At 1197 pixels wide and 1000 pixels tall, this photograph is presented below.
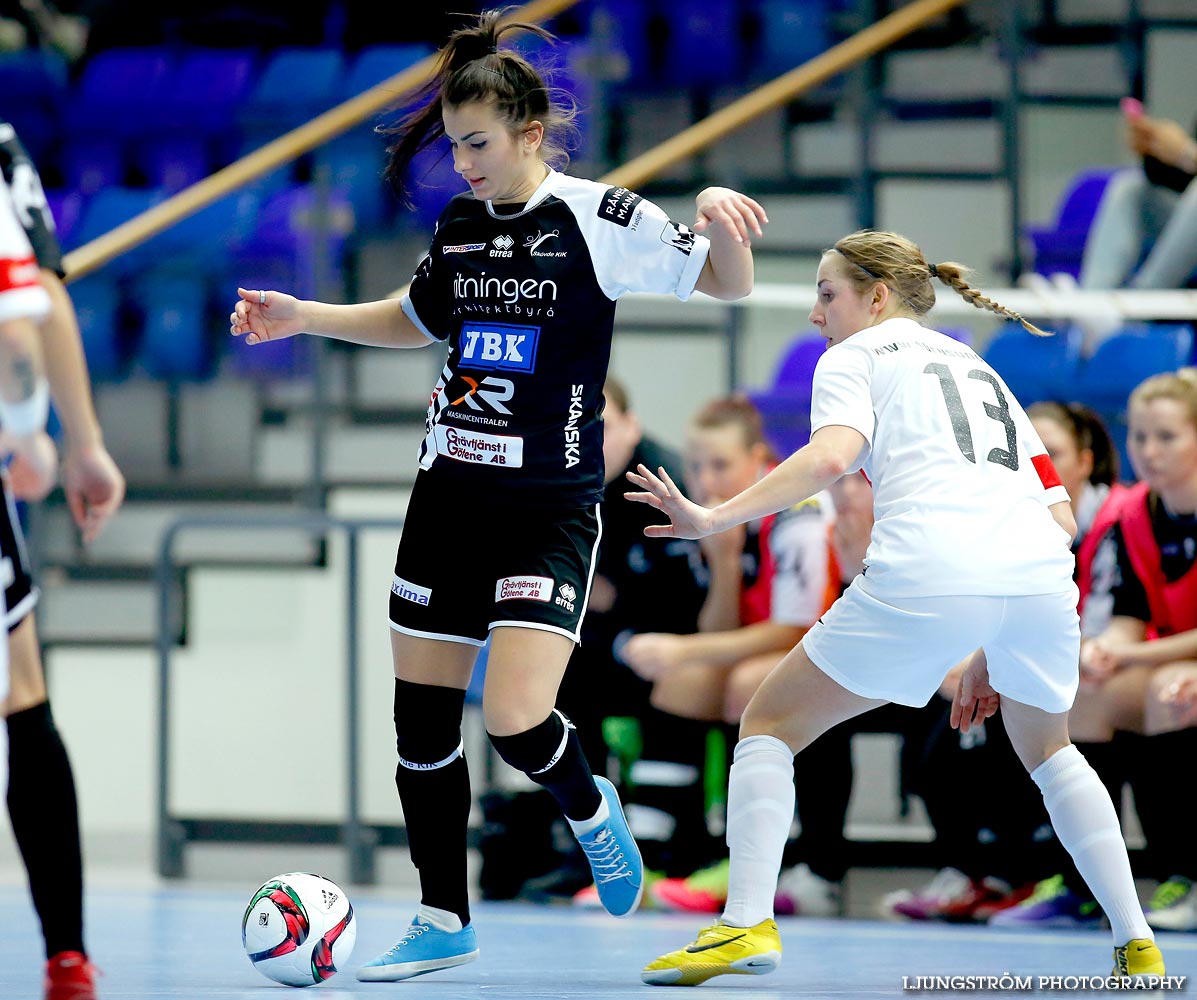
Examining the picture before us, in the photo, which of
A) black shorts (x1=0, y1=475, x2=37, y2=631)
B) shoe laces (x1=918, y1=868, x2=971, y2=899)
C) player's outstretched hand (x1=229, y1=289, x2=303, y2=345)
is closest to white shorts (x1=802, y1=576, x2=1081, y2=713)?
player's outstretched hand (x1=229, y1=289, x2=303, y2=345)

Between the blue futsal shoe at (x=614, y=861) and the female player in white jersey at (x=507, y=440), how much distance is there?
0.04 ft

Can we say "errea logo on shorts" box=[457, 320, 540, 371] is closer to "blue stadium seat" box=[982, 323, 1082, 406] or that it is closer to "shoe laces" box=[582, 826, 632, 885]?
"shoe laces" box=[582, 826, 632, 885]

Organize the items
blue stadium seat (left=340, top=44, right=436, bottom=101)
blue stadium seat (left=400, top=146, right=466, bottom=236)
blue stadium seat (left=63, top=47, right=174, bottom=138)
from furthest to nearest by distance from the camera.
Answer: blue stadium seat (left=63, top=47, right=174, bottom=138) → blue stadium seat (left=340, top=44, right=436, bottom=101) → blue stadium seat (left=400, top=146, right=466, bottom=236)

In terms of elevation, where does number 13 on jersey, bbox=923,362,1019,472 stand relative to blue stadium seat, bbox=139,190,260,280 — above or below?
below

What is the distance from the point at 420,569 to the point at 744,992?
1082 millimetres

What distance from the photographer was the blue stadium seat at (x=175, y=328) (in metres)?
7.15

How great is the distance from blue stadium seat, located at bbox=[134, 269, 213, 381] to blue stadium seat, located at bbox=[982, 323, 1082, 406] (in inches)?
127

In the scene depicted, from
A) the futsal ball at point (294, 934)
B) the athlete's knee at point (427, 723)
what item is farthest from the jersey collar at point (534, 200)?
the futsal ball at point (294, 934)

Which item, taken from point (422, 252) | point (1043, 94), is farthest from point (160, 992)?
point (1043, 94)

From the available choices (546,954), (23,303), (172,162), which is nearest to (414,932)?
(546,954)

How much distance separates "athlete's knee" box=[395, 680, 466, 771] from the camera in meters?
3.58

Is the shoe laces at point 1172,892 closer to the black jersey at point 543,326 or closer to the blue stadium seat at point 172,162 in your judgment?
the black jersey at point 543,326

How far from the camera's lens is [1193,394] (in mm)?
4738

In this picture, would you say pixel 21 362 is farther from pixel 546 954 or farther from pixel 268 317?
pixel 546 954
